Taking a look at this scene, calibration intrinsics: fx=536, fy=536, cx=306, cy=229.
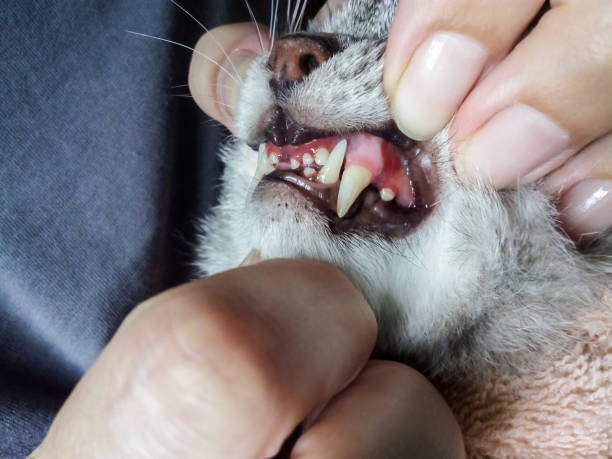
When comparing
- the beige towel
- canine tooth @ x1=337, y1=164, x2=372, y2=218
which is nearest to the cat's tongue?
canine tooth @ x1=337, y1=164, x2=372, y2=218

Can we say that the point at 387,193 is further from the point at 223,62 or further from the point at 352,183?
the point at 223,62

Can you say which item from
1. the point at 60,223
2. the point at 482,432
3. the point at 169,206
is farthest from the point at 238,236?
the point at 482,432

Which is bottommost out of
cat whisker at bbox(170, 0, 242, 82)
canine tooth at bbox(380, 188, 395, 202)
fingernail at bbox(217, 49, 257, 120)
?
canine tooth at bbox(380, 188, 395, 202)

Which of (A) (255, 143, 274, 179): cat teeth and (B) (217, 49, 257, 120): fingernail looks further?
→ (B) (217, 49, 257, 120): fingernail

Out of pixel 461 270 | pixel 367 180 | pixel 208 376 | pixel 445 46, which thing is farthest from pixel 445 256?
pixel 208 376

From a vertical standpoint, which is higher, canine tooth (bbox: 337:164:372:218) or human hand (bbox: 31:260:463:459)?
canine tooth (bbox: 337:164:372:218)

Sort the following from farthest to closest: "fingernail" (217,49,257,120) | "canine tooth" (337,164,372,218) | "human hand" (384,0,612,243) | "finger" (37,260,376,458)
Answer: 1. "fingernail" (217,49,257,120)
2. "canine tooth" (337,164,372,218)
3. "human hand" (384,0,612,243)
4. "finger" (37,260,376,458)

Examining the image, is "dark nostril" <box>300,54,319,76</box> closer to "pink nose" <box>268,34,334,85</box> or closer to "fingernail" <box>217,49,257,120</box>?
"pink nose" <box>268,34,334,85</box>
